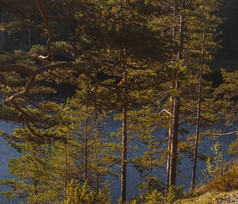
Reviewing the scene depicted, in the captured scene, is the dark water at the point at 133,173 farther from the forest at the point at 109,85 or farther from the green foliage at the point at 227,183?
the green foliage at the point at 227,183

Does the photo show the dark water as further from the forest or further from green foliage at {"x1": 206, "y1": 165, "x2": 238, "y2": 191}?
green foliage at {"x1": 206, "y1": 165, "x2": 238, "y2": 191}

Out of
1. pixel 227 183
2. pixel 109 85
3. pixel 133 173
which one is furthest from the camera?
pixel 133 173

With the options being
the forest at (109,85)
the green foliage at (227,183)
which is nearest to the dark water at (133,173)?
the forest at (109,85)

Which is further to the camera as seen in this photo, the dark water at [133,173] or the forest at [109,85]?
the dark water at [133,173]

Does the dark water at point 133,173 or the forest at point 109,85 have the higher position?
the forest at point 109,85

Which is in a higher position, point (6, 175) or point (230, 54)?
point (230, 54)

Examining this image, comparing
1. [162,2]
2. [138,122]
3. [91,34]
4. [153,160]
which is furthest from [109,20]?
[153,160]

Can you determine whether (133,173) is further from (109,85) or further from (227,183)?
(109,85)

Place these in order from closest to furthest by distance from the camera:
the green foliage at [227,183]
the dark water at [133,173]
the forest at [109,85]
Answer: the forest at [109,85]
the green foliage at [227,183]
the dark water at [133,173]

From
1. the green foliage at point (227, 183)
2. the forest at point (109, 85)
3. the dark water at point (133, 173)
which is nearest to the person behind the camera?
the forest at point (109, 85)

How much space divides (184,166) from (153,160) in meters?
7.78

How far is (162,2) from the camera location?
35.0ft

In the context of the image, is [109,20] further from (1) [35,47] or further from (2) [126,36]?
(1) [35,47]

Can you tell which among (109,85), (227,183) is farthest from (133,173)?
(109,85)
